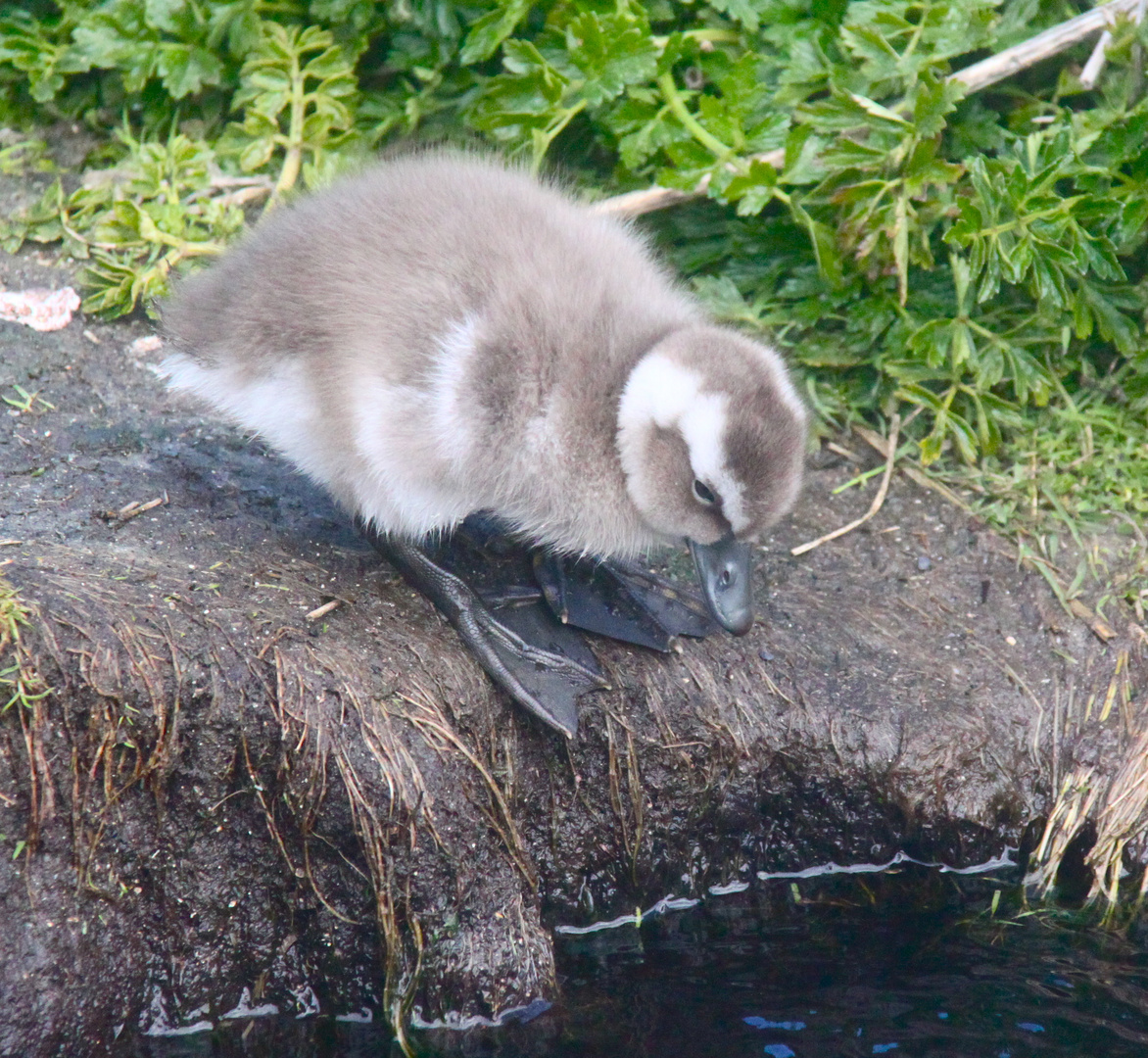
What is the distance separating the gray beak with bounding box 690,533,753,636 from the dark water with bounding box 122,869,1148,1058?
0.98m

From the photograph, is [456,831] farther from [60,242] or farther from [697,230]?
[60,242]

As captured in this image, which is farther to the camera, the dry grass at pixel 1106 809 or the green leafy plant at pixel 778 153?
the green leafy plant at pixel 778 153

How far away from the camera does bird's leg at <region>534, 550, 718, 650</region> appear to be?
12.5ft

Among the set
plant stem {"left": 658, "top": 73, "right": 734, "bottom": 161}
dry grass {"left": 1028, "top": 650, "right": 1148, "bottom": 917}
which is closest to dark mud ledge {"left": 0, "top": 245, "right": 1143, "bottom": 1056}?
dry grass {"left": 1028, "top": 650, "right": 1148, "bottom": 917}

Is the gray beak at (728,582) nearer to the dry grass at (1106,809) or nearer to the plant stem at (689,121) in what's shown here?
the dry grass at (1106,809)

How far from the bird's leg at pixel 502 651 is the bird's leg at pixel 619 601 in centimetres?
19

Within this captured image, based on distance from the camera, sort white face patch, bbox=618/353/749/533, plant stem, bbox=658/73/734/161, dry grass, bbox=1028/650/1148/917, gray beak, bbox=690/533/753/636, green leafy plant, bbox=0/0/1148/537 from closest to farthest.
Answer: white face patch, bbox=618/353/749/533 → gray beak, bbox=690/533/753/636 → dry grass, bbox=1028/650/1148/917 → green leafy plant, bbox=0/0/1148/537 → plant stem, bbox=658/73/734/161

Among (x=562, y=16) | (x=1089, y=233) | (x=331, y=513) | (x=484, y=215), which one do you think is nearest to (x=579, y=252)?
(x=484, y=215)

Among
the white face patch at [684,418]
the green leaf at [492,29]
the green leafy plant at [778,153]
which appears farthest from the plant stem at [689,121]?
the white face patch at [684,418]

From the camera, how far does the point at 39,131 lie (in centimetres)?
546

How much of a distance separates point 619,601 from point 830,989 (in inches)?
51.3

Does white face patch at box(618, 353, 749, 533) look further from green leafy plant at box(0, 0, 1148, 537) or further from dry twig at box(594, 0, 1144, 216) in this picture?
green leafy plant at box(0, 0, 1148, 537)

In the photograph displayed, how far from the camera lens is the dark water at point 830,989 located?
319 centimetres

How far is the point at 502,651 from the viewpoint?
3629mm
